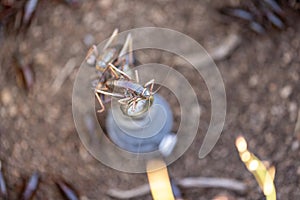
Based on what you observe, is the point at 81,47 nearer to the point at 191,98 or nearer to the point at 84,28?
the point at 84,28

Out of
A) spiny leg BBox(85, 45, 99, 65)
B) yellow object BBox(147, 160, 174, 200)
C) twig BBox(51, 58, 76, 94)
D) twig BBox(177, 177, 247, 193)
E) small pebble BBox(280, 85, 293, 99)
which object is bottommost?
twig BBox(177, 177, 247, 193)

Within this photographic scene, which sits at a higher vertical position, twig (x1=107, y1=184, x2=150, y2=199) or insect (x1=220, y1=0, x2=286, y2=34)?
insect (x1=220, y1=0, x2=286, y2=34)

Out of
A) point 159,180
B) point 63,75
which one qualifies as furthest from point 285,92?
point 63,75

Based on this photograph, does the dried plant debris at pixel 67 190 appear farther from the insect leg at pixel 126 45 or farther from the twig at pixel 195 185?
the insect leg at pixel 126 45

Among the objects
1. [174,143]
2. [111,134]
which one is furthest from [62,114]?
[174,143]

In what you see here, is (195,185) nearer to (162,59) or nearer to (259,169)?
(259,169)

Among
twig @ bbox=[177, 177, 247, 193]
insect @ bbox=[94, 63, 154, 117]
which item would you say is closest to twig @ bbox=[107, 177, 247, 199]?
twig @ bbox=[177, 177, 247, 193]

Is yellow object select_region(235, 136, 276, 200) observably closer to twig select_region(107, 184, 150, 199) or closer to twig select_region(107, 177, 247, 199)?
twig select_region(107, 177, 247, 199)
